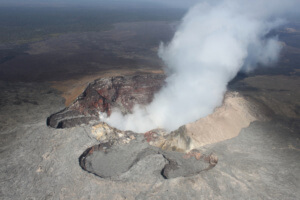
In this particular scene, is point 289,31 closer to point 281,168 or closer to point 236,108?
point 236,108

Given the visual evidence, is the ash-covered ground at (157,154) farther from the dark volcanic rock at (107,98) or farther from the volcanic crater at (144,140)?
the dark volcanic rock at (107,98)

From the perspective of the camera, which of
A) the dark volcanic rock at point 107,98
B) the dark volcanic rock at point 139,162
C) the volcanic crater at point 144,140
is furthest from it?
the dark volcanic rock at point 107,98

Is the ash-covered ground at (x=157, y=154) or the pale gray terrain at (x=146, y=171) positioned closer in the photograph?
the pale gray terrain at (x=146, y=171)

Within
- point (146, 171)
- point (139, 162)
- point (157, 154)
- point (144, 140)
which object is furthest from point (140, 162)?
point (144, 140)

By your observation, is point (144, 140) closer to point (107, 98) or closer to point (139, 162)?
point (139, 162)

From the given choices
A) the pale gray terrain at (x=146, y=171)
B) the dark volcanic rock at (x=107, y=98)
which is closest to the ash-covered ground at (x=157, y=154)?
the pale gray terrain at (x=146, y=171)

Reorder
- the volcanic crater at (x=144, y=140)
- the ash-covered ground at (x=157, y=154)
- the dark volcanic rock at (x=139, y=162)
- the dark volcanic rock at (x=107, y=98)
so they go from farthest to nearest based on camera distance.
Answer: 1. the dark volcanic rock at (x=107, y=98)
2. the volcanic crater at (x=144, y=140)
3. the dark volcanic rock at (x=139, y=162)
4. the ash-covered ground at (x=157, y=154)

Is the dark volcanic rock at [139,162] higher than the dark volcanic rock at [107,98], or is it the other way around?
the dark volcanic rock at [107,98]

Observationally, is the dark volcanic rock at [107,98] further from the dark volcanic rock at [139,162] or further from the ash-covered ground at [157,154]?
the dark volcanic rock at [139,162]

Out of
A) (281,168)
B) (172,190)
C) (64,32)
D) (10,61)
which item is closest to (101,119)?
(172,190)
